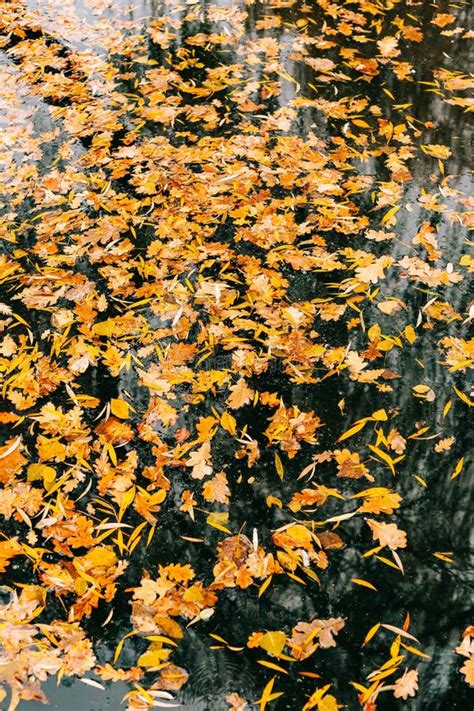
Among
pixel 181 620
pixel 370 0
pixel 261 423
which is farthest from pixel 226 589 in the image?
pixel 370 0

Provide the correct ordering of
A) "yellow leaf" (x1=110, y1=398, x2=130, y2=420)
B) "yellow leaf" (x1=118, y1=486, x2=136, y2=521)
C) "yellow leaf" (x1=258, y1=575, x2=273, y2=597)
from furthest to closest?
"yellow leaf" (x1=110, y1=398, x2=130, y2=420) < "yellow leaf" (x1=118, y1=486, x2=136, y2=521) < "yellow leaf" (x1=258, y1=575, x2=273, y2=597)

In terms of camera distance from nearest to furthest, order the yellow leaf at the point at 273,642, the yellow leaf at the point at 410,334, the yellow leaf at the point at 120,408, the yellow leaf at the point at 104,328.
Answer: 1. the yellow leaf at the point at 273,642
2. the yellow leaf at the point at 120,408
3. the yellow leaf at the point at 410,334
4. the yellow leaf at the point at 104,328

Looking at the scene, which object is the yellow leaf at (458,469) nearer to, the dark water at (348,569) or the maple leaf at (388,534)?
the dark water at (348,569)

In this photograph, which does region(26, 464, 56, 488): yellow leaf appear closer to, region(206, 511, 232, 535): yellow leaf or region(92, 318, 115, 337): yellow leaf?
region(206, 511, 232, 535): yellow leaf

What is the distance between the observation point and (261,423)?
114 inches

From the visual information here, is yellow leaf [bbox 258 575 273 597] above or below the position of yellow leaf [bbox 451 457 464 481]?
below

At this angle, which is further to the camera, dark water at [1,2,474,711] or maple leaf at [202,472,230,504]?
maple leaf at [202,472,230,504]

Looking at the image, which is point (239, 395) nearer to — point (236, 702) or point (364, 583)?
point (364, 583)

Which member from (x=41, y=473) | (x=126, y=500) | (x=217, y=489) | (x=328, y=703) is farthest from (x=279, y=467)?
(x=41, y=473)

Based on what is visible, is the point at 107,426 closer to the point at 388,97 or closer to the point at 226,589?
the point at 226,589

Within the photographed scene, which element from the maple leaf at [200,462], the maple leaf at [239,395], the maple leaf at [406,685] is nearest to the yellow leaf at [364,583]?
the maple leaf at [406,685]

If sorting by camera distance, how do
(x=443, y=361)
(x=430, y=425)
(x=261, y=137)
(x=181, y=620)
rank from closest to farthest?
(x=181, y=620), (x=430, y=425), (x=443, y=361), (x=261, y=137)

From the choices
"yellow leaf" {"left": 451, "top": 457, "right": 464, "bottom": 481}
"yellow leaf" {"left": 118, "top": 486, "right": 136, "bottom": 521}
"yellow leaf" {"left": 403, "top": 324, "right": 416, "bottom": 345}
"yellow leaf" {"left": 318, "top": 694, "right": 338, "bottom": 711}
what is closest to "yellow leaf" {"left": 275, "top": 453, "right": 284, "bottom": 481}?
"yellow leaf" {"left": 118, "top": 486, "right": 136, "bottom": 521}

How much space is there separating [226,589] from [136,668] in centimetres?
42
